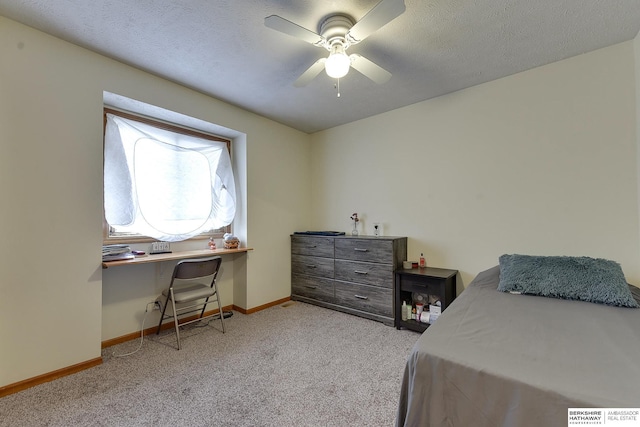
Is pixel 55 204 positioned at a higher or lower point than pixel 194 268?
higher

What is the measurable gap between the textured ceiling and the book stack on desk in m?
1.69

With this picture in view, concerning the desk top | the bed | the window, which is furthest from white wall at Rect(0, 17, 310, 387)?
the bed

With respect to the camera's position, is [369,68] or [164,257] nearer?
[369,68]

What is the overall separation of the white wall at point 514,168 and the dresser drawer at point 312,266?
0.86 metres

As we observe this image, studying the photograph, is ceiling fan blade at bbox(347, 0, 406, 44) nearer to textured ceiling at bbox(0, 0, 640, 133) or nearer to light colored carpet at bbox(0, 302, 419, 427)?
textured ceiling at bbox(0, 0, 640, 133)

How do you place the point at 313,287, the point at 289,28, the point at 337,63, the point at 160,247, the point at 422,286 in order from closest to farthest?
the point at 289,28, the point at 337,63, the point at 422,286, the point at 160,247, the point at 313,287

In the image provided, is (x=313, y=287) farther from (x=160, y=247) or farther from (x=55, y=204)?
(x=55, y=204)

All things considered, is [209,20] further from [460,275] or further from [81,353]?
[460,275]

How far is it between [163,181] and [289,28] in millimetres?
2090

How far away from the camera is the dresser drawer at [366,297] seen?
2.95 m

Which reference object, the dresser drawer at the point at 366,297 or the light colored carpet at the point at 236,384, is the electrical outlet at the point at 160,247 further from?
the dresser drawer at the point at 366,297

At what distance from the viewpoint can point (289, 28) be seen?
1.63 metres

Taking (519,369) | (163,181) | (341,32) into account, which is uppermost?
(341,32)

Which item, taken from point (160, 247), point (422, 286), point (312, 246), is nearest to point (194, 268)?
point (160, 247)
